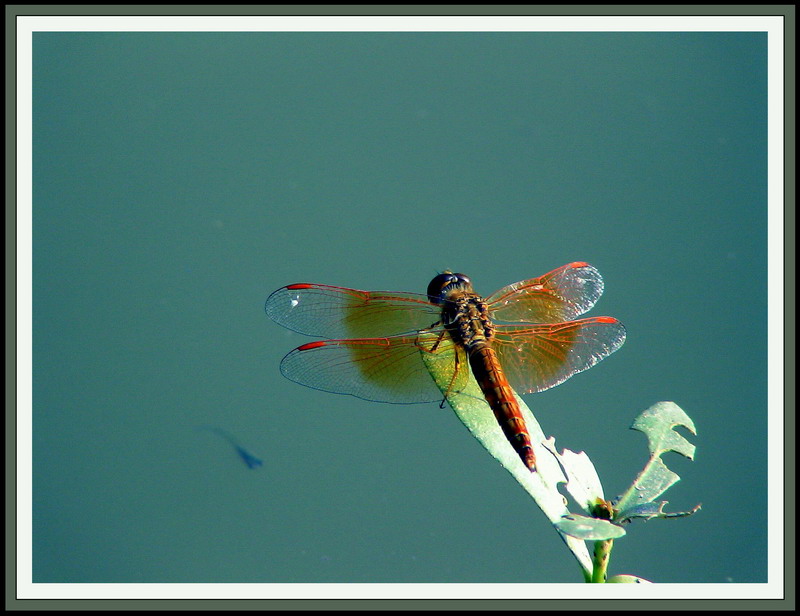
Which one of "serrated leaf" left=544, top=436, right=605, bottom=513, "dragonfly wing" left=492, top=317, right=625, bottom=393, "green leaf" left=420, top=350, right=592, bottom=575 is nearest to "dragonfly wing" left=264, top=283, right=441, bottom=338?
"green leaf" left=420, top=350, right=592, bottom=575

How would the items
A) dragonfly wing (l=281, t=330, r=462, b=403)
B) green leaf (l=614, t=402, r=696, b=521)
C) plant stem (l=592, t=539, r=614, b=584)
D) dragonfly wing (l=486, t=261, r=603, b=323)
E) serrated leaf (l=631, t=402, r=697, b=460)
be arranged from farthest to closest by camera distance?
dragonfly wing (l=486, t=261, r=603, b=323), dragonfly wing (l=281, t=330, r=462, b=403), serrated leaf (l=631, t=402, r=697, b=460), green leaf (l=614, t=402, r=696, b=521), plant stem (l=592, t=539, r=614, b=584)

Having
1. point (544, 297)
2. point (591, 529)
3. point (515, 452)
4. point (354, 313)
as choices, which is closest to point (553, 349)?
point (544, 297)

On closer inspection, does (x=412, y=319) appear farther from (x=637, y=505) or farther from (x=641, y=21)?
(x=641, y=21)

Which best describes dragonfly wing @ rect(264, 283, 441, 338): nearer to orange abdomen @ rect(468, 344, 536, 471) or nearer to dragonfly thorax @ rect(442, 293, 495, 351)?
dragonfly thorax @ rect(442, 293, 495, 351)

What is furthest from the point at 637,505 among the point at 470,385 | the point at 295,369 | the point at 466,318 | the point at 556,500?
the point at 295,369

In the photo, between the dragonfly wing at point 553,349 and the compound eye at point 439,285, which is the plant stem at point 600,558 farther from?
the compound eye at point 439,285

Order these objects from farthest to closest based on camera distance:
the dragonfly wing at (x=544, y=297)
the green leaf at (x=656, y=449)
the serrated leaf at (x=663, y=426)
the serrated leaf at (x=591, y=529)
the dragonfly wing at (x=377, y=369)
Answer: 1. the dragonfly wing at (x=544, y=297)
2. the dragonfly wing at (x=377, y=369)
3. the serrated leaf at (x=663, y=426)
4. the green leaf at (x=656, y=449)
5. the serrated leaf at (x=591, y=529)

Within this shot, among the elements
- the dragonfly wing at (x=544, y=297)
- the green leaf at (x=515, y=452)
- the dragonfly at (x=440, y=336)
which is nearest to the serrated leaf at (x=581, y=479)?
the green leaf at (x=515, y=452)
